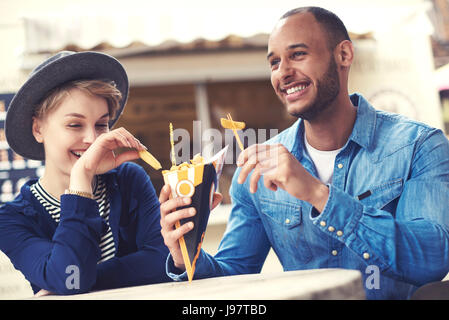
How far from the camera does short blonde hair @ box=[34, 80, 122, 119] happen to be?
1.34 m

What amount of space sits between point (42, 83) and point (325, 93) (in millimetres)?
839

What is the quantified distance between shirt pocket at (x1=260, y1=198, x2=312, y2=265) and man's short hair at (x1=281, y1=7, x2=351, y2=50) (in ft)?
1.60

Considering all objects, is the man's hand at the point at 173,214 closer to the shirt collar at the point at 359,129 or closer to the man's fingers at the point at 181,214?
the man's fingers at the point at 181,214

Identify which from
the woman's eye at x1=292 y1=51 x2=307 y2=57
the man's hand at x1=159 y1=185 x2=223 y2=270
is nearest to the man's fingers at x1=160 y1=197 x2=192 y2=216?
the man's hand at x1=159 y1=185 x2=223 y2=270

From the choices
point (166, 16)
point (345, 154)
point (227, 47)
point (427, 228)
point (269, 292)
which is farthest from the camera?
point (227, 47)

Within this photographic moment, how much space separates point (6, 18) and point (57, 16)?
317 millimetres

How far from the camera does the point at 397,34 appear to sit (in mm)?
1975

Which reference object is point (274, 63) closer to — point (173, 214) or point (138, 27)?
point (173, 214)

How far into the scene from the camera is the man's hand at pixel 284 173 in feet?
3.47

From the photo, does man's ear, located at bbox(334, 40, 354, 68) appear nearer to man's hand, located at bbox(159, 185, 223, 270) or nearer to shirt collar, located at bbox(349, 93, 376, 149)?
shirt collar, located at bbox(349, 93, 376, 149)

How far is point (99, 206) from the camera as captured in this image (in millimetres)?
1345

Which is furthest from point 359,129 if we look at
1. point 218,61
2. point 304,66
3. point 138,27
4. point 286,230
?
point 138,27

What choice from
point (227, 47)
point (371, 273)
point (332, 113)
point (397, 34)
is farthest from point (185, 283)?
point (227, 47)
